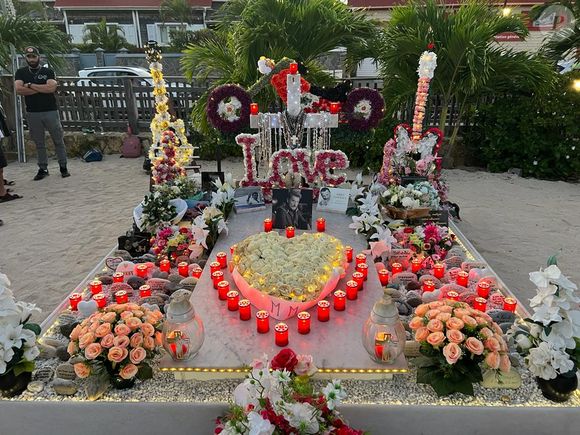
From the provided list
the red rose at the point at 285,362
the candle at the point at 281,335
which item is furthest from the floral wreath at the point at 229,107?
the red rose at the point at 285,362

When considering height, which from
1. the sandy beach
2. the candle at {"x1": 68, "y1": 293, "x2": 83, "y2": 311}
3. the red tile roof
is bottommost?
the sandy beach

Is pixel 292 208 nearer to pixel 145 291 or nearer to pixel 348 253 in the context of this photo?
pixel 348 253

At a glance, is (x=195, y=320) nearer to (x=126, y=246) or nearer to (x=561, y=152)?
(x=126, y=246)

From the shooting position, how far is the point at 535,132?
29.7ft

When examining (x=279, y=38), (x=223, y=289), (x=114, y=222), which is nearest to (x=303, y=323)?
(x=223, y=289)

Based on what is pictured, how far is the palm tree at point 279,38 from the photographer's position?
26.7 feet

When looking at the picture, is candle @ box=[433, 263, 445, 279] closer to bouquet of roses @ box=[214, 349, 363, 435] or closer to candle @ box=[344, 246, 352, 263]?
candle @ box=[344, 246, 352, 263]

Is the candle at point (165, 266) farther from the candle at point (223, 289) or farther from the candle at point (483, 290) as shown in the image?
the candle at point (483, 290)

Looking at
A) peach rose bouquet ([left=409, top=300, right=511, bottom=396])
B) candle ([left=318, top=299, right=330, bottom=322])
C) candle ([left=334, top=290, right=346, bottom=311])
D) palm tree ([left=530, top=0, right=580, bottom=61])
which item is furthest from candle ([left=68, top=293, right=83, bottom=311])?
palm tree ([left=530, top=0, right=580, bottom=61])

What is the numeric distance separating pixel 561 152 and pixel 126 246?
27.1 feet

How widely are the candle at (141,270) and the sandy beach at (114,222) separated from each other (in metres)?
1.03

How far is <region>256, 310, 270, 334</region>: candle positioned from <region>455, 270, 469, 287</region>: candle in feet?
6.44

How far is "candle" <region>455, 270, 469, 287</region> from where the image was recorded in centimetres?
423

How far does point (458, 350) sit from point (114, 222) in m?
5.73
